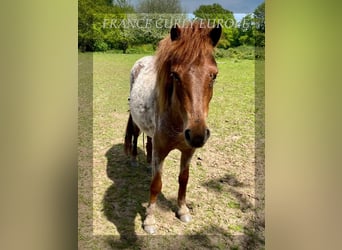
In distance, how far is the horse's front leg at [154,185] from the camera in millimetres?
1510

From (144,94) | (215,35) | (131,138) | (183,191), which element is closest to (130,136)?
(131,138)

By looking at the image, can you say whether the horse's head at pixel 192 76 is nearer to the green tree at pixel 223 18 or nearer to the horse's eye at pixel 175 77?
the horse's eye at pixel 175 77

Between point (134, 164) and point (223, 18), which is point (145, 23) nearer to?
point (223, 18)

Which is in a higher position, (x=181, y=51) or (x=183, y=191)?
(x=181, y=51)

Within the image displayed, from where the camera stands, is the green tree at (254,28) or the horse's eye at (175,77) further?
the green tree at (254,28)

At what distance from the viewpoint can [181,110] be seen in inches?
52.9

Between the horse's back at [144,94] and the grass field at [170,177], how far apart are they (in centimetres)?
4

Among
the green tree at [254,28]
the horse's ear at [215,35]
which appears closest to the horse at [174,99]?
the horse's ear at [215,35]

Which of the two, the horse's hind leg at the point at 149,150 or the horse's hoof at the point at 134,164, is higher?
the horse's hind leg at the point at 149,150

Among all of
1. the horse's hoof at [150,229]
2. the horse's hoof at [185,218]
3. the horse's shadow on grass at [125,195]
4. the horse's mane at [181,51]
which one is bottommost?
the horse's hoof at [150,229]

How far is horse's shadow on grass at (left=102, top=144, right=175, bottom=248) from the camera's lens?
1.56 m

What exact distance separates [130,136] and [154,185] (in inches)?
10.8

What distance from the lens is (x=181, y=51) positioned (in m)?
1.32
